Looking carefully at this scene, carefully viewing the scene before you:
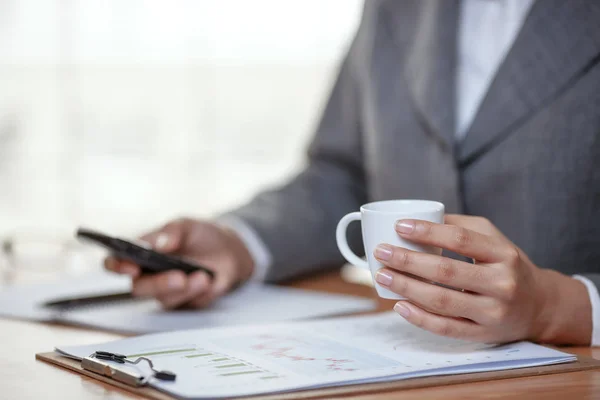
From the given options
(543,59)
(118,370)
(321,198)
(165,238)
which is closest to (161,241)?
(165,238)

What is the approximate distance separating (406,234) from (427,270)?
37mm

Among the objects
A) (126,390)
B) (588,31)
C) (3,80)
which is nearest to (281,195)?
(588,31)

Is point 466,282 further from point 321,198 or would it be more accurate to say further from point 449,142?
point 321,198

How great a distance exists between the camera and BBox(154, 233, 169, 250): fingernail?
1.22m

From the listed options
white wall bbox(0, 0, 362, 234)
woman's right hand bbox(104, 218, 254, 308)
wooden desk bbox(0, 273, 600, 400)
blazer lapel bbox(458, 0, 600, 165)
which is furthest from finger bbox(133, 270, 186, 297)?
white wall bbox(0, 0, 362, 234)

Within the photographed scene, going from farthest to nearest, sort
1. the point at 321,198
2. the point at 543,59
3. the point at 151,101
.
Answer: the point at 151,101 < the point at 321,198 < the point at 543,59

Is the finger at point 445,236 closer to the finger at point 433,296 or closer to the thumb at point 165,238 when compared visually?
the finger at point 433,296

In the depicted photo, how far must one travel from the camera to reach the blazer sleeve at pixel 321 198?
140 cm

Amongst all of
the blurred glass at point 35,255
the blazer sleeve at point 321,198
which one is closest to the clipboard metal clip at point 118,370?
the blazer sleeve at point 321,198

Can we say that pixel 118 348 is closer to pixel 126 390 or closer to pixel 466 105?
pixel 126 390

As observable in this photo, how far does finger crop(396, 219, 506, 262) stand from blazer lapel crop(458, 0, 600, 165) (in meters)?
0.51

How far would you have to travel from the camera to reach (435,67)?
134 centimetres

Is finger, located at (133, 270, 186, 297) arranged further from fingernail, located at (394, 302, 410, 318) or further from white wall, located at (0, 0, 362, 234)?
white wall, located at (0, 0, 362, 234)

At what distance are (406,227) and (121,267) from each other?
1.78ft
